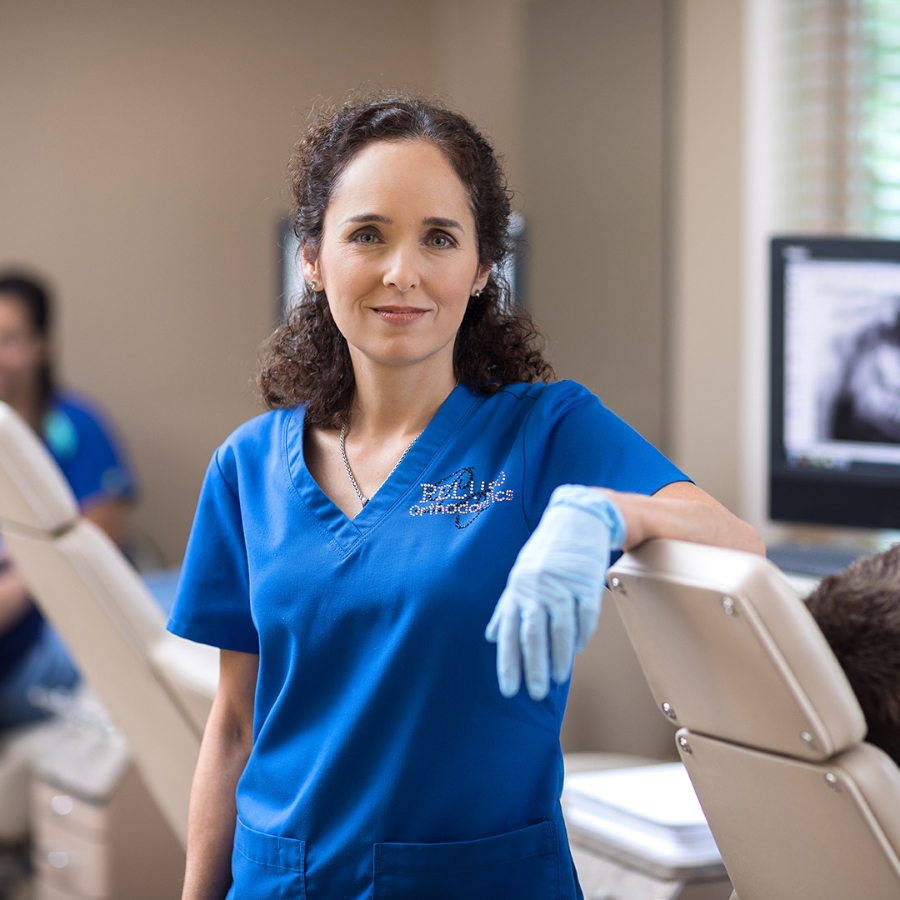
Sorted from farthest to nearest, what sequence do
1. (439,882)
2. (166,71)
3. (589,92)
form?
1. (166,71)
2. (589,92)
3. (439,882)

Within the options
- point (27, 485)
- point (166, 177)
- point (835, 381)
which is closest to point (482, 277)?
point (27, 485)

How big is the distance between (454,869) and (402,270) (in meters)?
0.49

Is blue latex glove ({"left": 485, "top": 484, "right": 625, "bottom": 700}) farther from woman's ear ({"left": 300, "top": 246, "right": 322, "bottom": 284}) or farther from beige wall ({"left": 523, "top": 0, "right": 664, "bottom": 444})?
beige wall ({"left": 523, "top": 0, "right": 664, "bottom": 444})

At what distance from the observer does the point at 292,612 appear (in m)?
1.02

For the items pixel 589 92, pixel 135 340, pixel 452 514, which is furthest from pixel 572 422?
pixel 135 340

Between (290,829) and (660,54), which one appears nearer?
(290,829)

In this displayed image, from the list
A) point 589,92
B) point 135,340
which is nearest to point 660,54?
point 589,92

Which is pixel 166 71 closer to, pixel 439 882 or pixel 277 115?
pixel 277 115

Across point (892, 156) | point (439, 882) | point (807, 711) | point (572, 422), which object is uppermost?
point (892, 156)

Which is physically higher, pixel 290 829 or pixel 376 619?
pixel 376 619

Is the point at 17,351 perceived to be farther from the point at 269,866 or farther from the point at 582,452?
the point at 582,452

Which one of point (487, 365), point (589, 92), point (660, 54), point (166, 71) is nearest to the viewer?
point (487, 365)

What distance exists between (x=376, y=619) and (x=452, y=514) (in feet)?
0.35

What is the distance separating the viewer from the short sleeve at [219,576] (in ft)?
3.76
